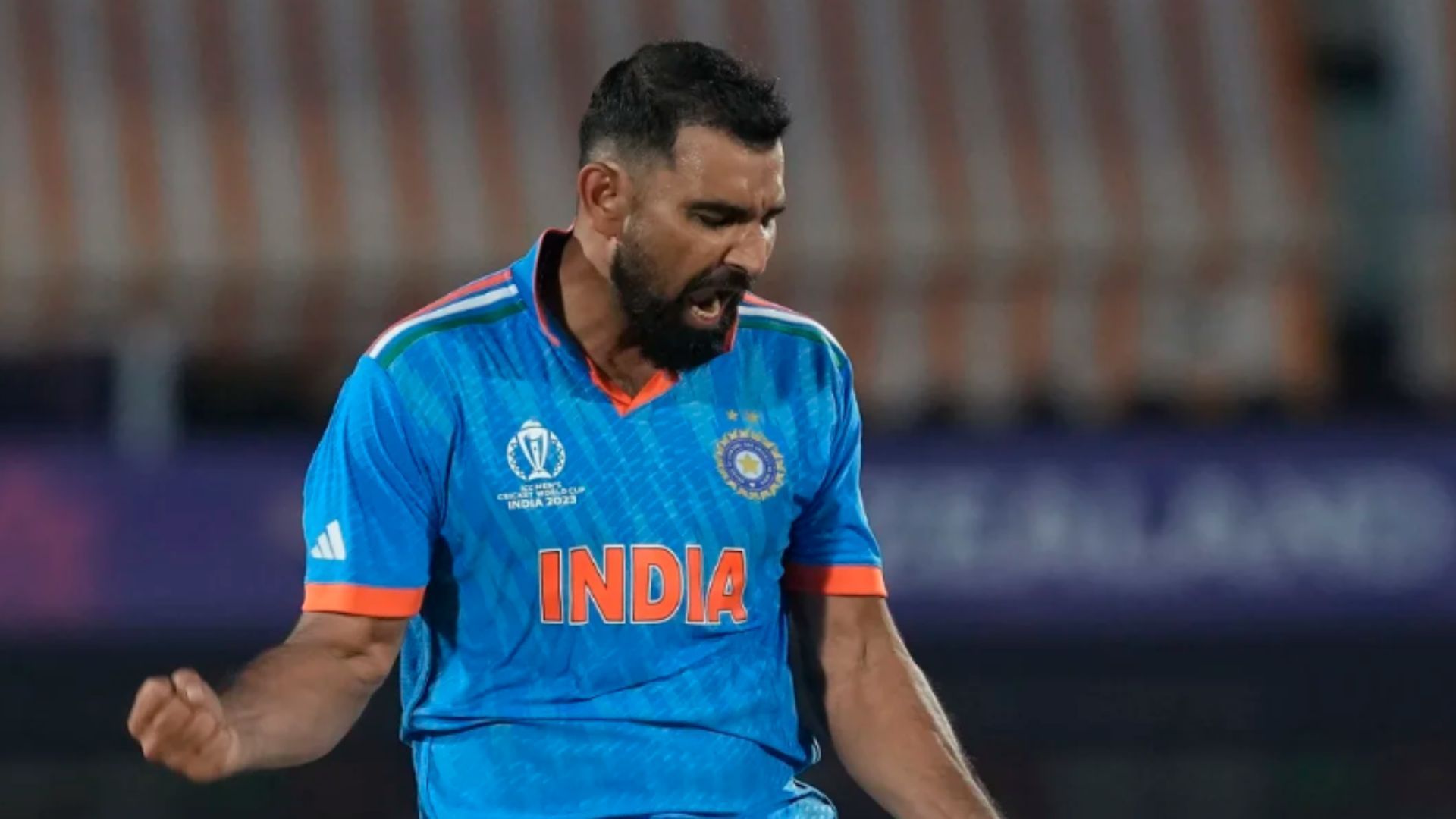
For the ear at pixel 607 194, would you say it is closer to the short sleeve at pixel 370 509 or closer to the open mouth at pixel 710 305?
the open mouth at pixel 710 305

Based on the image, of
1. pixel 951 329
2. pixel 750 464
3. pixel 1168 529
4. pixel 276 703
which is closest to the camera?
pixel 276 703

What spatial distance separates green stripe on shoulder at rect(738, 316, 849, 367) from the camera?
137 inches

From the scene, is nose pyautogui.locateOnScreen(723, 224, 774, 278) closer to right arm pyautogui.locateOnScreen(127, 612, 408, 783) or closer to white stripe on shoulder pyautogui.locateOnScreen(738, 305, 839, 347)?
white stripe on shoulder pyautogui.locateOnScreen(738, 305, 839, 347)

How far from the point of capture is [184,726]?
109 inches

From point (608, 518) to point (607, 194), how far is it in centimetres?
44

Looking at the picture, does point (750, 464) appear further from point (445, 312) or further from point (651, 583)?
point (445, 312)

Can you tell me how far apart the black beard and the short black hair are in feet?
0.50

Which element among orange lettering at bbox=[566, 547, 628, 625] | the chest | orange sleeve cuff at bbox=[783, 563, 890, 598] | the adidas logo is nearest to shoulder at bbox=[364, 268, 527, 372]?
the chest

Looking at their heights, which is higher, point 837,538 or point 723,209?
point 723,209

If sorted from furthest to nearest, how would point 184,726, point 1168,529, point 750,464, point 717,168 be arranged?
point 1168,529, point 750,464, point 717,168, point 184,726

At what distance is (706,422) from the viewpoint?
3.39 meters

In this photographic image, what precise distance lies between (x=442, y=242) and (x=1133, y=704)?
8.67ft

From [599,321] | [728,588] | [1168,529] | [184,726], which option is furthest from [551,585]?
[1168,529]

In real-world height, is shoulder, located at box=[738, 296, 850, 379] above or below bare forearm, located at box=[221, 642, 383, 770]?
above
